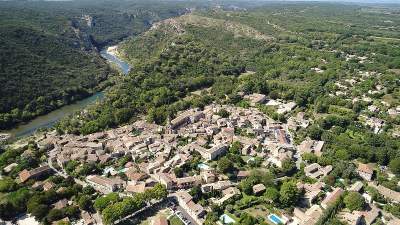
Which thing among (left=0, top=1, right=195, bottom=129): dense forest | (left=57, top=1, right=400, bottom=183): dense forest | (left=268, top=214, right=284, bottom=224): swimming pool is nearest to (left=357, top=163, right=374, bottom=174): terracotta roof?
(left=57, top=1, right=400, bottom=183): dense forest

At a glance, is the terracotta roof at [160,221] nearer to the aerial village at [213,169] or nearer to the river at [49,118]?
the aerial village at [213,169]

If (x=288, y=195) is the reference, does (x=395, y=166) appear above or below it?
below

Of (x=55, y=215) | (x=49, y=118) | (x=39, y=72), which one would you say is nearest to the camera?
(x=55, y=215)

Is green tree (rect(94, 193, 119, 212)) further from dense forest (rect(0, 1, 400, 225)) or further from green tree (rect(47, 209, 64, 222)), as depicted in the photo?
green tree (rect(47, 209, 64, 222))

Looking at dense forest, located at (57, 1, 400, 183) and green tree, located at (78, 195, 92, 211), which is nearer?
green tree, located at (78, 195, 92, 211)

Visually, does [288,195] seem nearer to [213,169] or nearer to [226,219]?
[226,219]

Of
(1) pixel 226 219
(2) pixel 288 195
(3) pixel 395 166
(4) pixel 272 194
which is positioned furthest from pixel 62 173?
(3) pixel 395 166

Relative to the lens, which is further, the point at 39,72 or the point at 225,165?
the point at 39,72

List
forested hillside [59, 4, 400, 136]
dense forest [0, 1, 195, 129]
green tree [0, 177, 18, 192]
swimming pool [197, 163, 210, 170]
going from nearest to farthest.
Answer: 1. green tree [0, 177, 18, 192]
2. swimming pool [197, 163, 210, 170]
3. forested hillside [59, 4, 400, 136]
4. dense forest [0, 1, 195, 129]

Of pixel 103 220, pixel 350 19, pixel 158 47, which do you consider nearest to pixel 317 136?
pixel 103 220
